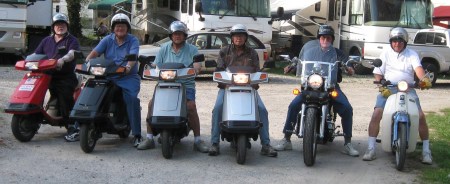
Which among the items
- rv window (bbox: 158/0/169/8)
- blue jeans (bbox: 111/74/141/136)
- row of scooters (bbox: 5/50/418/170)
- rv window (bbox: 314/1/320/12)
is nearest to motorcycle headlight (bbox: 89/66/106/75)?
row of scooters (bbox: 5/50/418/170)

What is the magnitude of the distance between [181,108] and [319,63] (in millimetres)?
1704

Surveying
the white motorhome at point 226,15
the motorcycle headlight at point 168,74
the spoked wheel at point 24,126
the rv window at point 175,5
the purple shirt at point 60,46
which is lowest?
the spoked wheel at point 24,126

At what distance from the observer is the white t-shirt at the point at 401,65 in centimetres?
758

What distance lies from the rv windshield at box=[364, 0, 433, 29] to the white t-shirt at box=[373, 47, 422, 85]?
14114 millimetres

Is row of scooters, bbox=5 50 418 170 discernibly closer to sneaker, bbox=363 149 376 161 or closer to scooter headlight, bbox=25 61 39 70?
scooter headlight, bbox=25 61 39 70

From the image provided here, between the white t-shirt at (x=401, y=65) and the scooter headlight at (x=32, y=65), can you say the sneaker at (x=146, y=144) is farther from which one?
the white t-shirt at (x=401, y=65)

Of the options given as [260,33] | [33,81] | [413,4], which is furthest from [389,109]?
[413,4]

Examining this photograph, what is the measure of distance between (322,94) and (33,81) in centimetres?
344

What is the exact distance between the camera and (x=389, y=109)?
7281mm

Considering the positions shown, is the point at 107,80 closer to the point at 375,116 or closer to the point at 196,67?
the point at 196,67

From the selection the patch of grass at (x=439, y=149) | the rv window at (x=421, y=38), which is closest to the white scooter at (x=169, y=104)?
the patch of grass at (x=439, y=149)

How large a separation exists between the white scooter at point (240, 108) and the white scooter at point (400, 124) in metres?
1.44

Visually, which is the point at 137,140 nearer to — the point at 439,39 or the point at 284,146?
the point at 284,146

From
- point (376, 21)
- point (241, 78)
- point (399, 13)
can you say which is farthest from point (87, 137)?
point (399, 13)
